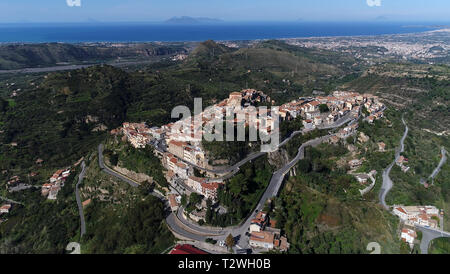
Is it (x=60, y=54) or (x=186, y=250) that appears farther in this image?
(x=60, y=54)

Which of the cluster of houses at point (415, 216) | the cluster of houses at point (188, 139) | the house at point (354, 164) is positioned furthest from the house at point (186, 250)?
the house at point (354, 164)

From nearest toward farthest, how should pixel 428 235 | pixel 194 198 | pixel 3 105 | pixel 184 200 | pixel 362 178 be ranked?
pixel 428 235 → pixel 194 198 → pixel 184 200 → pixel 362 178 → pixel 3 105

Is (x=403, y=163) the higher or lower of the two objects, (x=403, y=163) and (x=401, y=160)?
the lower

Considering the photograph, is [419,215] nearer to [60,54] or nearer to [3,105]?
[3,105]

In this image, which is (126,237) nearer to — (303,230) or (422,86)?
(303,230)

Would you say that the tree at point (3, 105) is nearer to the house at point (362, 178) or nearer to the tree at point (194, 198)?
the tree at point (194, 198)

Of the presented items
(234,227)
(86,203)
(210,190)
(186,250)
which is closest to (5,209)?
(86,203)

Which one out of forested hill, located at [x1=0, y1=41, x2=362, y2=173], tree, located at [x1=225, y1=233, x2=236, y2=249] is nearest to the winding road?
tree, located at [x1=225, y1=233, x2=236, y2=249]

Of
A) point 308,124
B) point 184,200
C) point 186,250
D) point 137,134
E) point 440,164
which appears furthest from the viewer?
point 308,124
